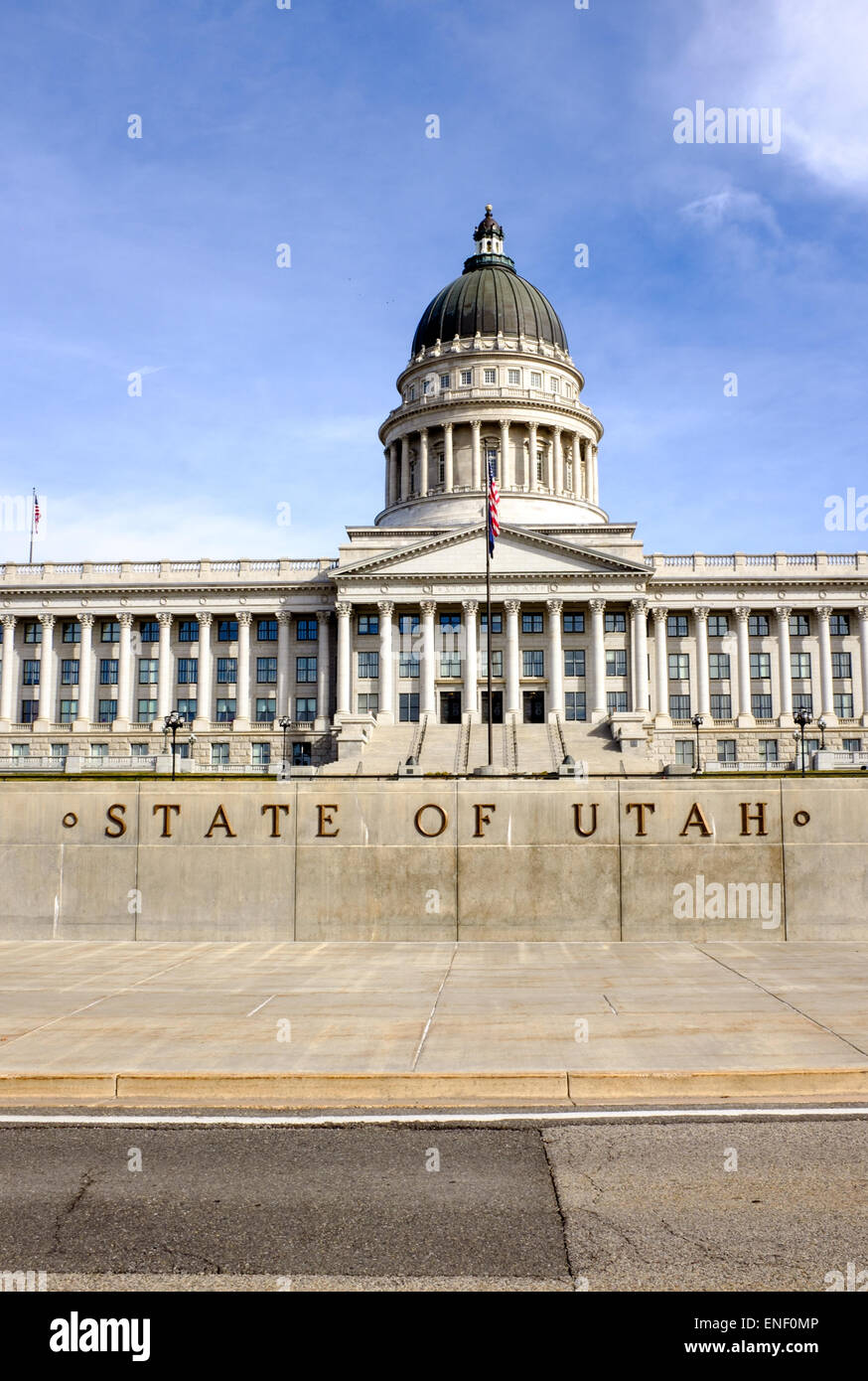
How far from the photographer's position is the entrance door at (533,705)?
7794cm

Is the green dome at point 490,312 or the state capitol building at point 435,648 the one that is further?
the green dome at point 490,312

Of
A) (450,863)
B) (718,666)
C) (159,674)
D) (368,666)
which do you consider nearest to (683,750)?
(718,666)

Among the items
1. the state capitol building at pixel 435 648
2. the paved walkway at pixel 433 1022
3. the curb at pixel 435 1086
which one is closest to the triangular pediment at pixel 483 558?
the state capitol building at pixel 435 648

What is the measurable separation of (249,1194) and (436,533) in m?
72.4

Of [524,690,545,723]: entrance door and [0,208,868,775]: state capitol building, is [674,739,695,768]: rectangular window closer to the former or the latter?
[0,208,868,775]: state capitol building

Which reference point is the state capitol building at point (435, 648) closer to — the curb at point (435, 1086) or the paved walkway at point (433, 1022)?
the paved walkway at point (433, 1022)

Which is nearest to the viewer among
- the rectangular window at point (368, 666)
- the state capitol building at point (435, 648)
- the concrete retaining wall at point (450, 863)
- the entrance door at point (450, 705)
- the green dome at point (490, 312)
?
the concrete retaining wall at point (450, 863)

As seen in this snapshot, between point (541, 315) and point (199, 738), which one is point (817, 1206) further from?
point (541, 315)

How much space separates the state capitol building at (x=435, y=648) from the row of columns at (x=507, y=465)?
13.7 meters

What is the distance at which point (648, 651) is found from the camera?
81.4 metres

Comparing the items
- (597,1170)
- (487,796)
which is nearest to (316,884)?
(487,796)

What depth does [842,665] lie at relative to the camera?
80.2 meters

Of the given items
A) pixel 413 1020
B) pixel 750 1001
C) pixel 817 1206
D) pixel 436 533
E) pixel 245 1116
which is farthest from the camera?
pixel 436 533

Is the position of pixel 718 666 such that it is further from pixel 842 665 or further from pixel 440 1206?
pixel 440 1206
